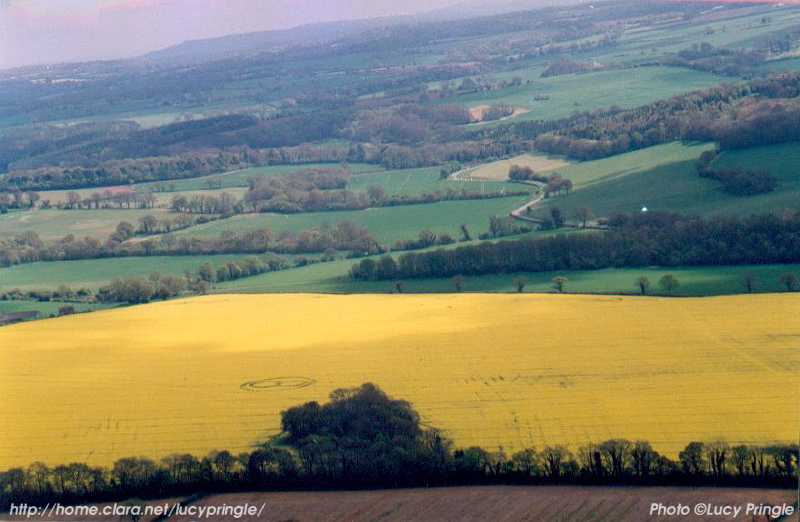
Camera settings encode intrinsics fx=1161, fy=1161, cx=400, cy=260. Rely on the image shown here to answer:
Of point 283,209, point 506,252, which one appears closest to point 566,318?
point 506,252

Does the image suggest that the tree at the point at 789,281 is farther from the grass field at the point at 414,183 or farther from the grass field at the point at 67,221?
the grass field at the point at 67,221

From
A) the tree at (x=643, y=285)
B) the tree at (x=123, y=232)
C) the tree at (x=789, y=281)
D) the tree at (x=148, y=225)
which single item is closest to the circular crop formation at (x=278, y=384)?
the tree at (x=643, y=285)

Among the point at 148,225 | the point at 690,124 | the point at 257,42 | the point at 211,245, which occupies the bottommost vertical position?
the point at 211,245

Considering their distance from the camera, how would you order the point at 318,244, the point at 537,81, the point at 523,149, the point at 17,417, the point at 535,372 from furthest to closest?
1. the point at 537,81
2. the point at 523,149
3. the point at 318,244
4. the point at 535,372
5. the point at 17,417

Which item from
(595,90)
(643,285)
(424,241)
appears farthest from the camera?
(595,90)

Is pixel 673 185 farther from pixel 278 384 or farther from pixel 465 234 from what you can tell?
pixel 278 384

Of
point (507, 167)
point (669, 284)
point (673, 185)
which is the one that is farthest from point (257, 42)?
point (669, 284)

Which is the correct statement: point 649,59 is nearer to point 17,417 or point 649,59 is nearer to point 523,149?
point 523,149
